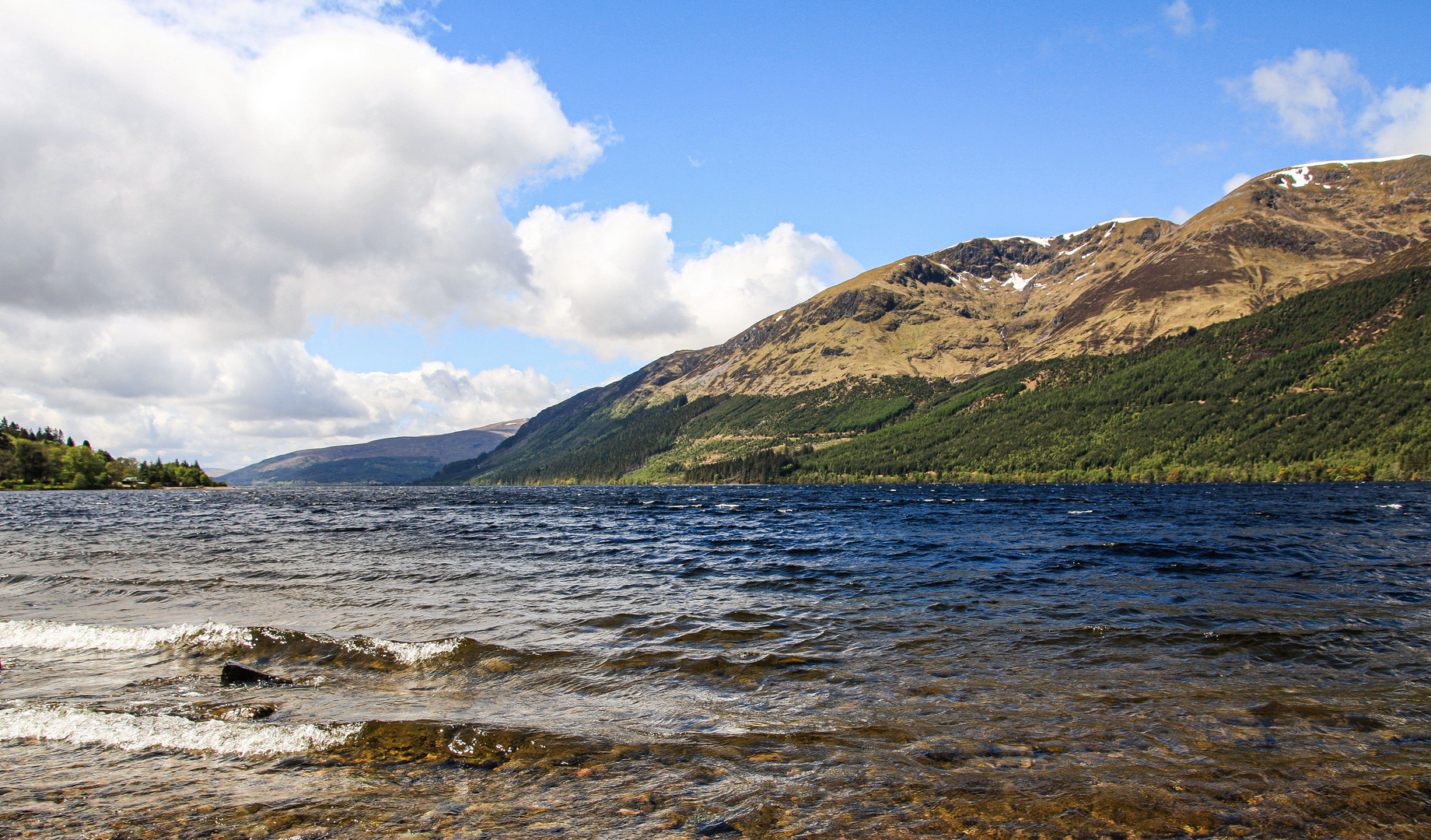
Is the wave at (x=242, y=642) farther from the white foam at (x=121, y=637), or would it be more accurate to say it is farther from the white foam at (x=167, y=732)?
the white foam at (x=167, y=732)

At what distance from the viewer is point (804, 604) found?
22781 millimetres

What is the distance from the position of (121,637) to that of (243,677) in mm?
7205

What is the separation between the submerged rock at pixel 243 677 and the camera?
573 inches

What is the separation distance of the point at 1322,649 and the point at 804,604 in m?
13.5

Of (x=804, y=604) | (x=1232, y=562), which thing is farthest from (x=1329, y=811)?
(x=1232, y=562)

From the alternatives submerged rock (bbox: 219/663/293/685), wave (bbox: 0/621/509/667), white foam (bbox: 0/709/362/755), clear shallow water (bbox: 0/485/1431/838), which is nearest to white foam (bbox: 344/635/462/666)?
wave (bbox: 0/621/509/667)

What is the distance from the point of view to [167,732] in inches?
439

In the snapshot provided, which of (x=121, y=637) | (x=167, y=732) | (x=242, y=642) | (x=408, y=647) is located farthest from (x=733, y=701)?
(x=121, y=637)

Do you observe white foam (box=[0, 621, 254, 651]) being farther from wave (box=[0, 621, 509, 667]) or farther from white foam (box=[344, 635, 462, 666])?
white foam (box=[344, 635, 462, 666])

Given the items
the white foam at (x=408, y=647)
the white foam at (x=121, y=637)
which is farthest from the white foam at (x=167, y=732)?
the white foam at (x=121, y=637)

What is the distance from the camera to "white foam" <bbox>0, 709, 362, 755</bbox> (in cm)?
1061

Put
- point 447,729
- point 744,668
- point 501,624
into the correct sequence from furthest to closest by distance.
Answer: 1. point 501,624
2. point 744,668
3. point 447,729

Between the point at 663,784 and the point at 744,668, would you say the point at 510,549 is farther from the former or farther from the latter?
the point at 663,784

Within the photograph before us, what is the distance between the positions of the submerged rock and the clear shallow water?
350 millimetres
